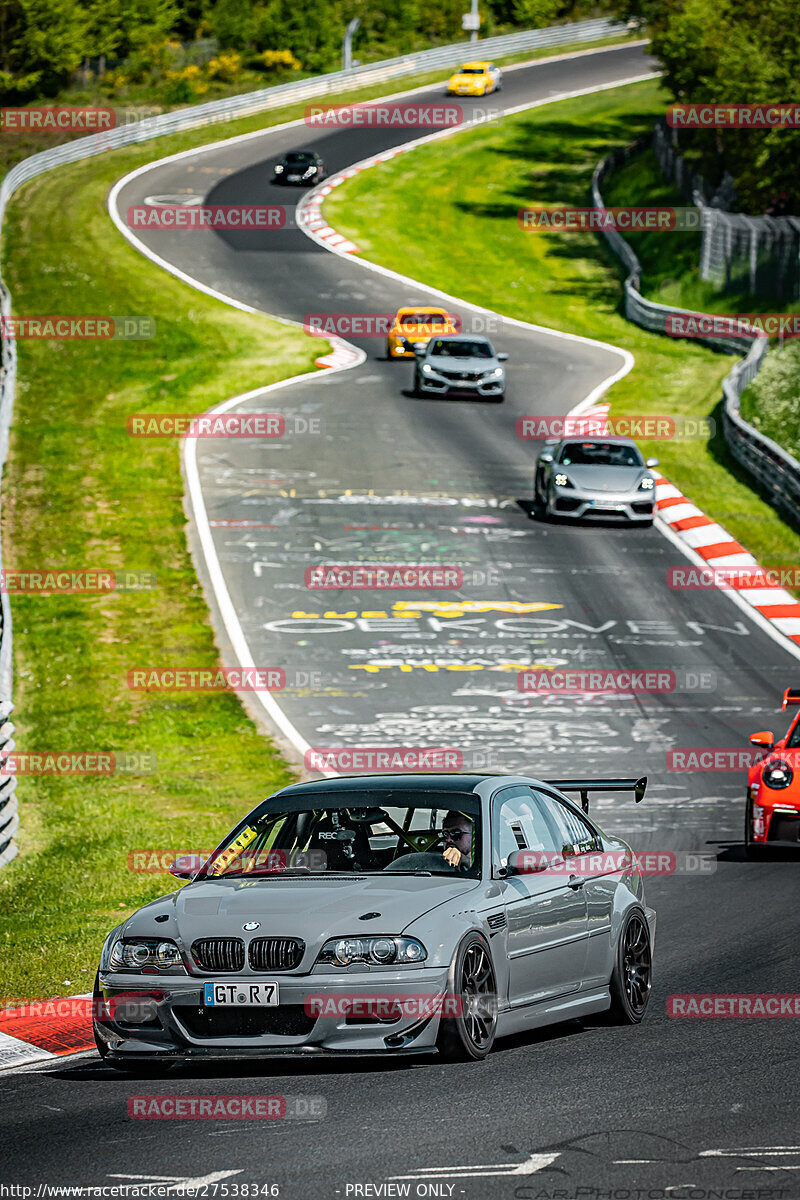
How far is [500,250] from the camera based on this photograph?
215 ft

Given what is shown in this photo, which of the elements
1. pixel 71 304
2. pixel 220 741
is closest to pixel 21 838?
pixel 220 741

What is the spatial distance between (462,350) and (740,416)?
6824 mm

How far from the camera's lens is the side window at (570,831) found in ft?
32.1

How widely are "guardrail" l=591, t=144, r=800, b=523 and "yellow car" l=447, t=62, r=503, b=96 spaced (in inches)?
1113

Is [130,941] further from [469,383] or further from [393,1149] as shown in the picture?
[469,383]

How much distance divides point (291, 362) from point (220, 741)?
84.2 feet

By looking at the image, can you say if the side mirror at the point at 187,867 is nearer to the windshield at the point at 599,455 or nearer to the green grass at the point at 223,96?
the windshield at the point at 599,455

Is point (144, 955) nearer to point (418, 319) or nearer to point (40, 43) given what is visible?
point (418, 319)

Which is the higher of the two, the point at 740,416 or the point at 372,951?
the point at 372,951

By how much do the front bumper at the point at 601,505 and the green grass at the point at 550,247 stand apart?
1869mm

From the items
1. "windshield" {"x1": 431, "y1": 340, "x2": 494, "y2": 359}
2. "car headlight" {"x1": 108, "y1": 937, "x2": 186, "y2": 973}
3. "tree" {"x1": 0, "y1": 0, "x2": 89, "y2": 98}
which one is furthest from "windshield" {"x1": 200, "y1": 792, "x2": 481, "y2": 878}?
"tree" {"x1": 0, "y1": 0, "x2": 89, "y2": 98}

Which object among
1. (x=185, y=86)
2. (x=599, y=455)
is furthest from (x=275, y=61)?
(x=599, y=455)

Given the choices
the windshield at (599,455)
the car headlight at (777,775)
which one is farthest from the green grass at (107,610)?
the windshield at (599,455)

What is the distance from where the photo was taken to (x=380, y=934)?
316 inches
